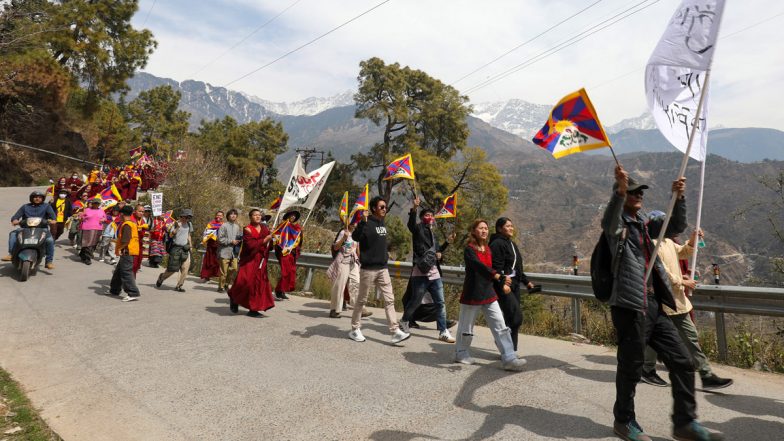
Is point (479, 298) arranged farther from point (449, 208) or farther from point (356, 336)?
point (449, 208)

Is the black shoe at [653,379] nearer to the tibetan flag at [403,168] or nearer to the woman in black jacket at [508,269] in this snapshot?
the woman in black jacket at [508,269]

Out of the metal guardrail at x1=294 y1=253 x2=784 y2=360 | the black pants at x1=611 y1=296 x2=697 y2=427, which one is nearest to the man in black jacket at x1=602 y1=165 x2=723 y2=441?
the black pants at x1=611 y1=296 x2=697 y2=427

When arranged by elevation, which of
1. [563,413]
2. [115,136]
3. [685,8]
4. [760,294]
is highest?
[115,136]

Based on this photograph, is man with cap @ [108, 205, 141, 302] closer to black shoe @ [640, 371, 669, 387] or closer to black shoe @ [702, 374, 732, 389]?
black shoe @ [640, 371, 669, 387]

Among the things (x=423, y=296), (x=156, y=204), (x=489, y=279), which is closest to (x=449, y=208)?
(x=423, y=296)

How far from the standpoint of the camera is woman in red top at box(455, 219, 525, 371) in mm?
5521

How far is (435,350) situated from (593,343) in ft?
7.32

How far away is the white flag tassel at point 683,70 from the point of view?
A: 12.8ft

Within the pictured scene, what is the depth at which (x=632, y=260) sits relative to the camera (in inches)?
145

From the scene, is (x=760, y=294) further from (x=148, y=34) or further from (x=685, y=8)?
(x=148, y=34)

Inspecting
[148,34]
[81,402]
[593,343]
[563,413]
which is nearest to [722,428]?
[563,413]

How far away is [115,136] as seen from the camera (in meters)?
53.5

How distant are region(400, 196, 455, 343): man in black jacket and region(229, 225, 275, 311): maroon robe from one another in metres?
2.40

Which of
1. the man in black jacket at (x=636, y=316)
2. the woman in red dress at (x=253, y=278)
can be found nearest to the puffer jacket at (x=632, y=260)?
the man in black jacket at (x=636, y=316)
